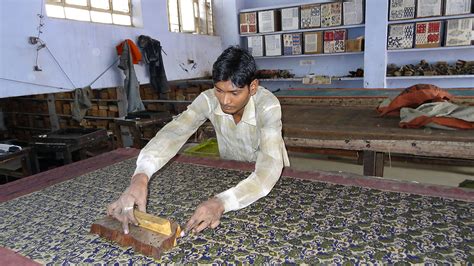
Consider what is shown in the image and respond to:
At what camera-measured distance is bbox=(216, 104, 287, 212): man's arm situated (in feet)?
4.28

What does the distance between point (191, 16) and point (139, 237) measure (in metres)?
6.39

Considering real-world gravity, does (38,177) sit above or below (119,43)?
below

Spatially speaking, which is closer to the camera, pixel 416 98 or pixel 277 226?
pixel 277 226

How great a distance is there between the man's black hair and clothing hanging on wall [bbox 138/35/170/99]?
4.18 metres

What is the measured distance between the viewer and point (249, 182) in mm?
1371

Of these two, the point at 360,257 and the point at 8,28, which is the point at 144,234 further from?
the point at 8,28

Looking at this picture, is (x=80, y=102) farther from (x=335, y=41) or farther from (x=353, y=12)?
(x=353, y=12)

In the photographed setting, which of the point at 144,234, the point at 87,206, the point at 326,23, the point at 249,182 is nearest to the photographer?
the point at 144,234

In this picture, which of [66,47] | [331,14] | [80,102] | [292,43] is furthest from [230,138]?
[292,43]

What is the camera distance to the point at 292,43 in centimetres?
675

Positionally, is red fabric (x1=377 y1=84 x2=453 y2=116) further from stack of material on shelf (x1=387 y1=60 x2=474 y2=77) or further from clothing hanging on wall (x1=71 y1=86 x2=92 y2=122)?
clothing hanging on wall (x1=71 y1=86 x2=92 y2=122)

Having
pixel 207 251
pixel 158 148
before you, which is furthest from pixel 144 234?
pixel 158 148

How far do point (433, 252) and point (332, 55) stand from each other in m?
6.12

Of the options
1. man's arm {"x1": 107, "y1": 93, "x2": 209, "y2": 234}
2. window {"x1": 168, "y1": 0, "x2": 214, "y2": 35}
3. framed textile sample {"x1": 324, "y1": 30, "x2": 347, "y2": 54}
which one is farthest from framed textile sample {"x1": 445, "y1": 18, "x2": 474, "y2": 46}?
man's arm {"x1": 107, "y1": 93, "x2": 209, "y2": 234}
